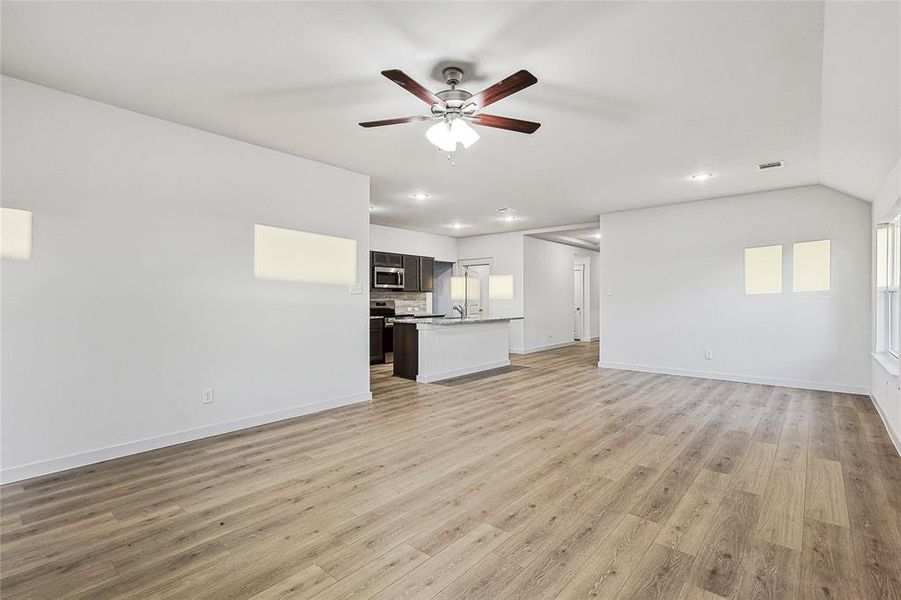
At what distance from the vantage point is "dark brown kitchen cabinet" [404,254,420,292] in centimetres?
890

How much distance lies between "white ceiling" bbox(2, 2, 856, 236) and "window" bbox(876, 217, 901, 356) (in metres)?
1.17

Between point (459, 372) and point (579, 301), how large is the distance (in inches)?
249

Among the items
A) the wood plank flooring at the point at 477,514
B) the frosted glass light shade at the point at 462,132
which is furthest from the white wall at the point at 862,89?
the wood plank flooring at the point at 477,514

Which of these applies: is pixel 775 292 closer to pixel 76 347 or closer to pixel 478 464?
pixel 478 464

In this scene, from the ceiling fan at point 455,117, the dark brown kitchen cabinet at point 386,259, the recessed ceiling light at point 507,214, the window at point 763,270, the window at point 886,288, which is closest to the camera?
the ceiling fan at point 455,117

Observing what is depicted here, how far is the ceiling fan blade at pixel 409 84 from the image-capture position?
2156 millimetres

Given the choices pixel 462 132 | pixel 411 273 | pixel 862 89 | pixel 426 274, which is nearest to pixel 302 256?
pixel 462 132

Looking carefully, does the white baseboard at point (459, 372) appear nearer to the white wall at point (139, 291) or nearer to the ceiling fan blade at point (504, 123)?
the white wall at point (139, 291)

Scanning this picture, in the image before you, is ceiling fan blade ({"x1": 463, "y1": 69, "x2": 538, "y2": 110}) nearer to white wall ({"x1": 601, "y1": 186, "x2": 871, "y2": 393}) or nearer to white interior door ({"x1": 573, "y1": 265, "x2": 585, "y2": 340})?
white wall ({"x1": 601, "y1": 186, "x2": 871, "y2": 393})

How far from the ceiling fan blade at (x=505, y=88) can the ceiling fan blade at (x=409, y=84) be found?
0.25 metres

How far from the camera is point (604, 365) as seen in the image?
734 cm

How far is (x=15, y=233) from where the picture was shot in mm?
2834

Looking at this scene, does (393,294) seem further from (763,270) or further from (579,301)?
(763,270)

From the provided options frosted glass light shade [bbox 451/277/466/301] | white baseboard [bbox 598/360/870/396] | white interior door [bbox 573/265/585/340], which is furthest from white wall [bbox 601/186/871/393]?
white interior door [bbox 573/265/585/340]
